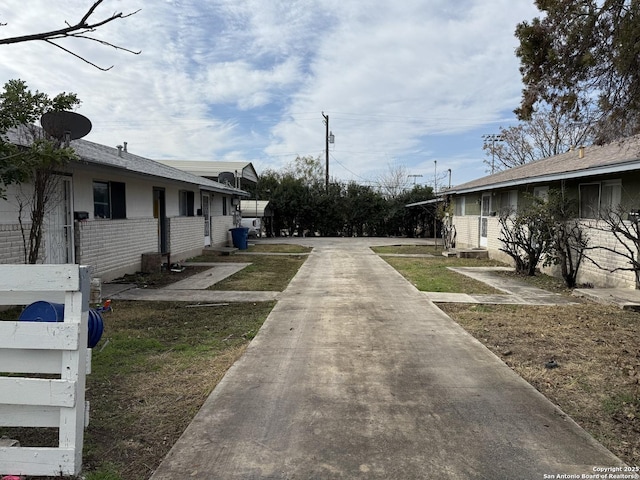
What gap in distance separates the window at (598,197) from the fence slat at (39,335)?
32.8 feet

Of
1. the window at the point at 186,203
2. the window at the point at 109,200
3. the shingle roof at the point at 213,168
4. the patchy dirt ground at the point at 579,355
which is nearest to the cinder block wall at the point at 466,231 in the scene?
the patchy dirt ground at the point at 579,355

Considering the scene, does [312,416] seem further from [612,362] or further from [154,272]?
[154,272]

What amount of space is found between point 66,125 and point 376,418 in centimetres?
612

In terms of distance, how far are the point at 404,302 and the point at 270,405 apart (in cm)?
497

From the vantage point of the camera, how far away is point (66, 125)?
6852mm

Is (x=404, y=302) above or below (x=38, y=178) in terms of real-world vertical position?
below

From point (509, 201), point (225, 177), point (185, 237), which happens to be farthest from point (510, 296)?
point (225, 177)

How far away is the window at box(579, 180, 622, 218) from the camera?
9947 millimetres

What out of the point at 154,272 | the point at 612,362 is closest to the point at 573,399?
the point at 612,362

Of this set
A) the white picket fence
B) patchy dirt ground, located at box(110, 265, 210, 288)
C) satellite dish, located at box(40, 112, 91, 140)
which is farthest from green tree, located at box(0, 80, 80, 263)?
patchy dirt ground, located at box(110, 265, 210, 288)

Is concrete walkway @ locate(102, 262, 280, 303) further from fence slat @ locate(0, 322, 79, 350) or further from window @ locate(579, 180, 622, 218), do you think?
window @ locate(579, 180, 622, 218)

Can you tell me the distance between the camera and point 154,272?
12.2 meters

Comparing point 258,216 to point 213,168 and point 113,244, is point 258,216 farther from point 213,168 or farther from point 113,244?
point 113,244

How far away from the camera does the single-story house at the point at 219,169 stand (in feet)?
85.1
